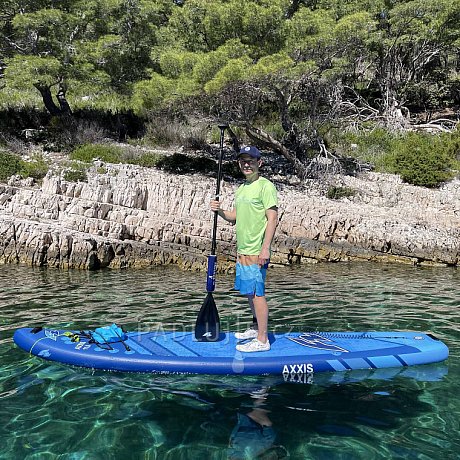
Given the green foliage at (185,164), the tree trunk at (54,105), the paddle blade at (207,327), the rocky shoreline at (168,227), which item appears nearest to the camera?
the paddle blade at (207,327)

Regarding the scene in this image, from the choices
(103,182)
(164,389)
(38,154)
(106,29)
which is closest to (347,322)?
(164,389)

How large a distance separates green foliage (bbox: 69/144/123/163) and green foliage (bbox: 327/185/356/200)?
948 centimetres

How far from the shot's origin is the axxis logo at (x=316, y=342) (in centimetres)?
569

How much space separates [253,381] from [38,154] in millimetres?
18336

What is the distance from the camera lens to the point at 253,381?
5.16m

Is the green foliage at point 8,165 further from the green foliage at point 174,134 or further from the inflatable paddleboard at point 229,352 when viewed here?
the inflatable paddleboard at point 229,352

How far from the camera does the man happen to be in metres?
5.18

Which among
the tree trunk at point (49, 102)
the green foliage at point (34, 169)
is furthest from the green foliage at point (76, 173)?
the tree trunk at point (49, 102)

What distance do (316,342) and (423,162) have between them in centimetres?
1764

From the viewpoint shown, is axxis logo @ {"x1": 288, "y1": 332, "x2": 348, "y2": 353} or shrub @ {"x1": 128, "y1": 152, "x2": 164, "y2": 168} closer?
axxis logo @ {"x1": 288, "y1": 332, "x2": 348, "y2": 353}

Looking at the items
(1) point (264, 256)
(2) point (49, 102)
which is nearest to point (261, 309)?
(1) point (264, 256)

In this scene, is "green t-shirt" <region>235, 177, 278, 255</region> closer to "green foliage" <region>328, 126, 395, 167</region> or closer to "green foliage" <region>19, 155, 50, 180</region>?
"green foliage" <region>19, 155, 50, 180</region>

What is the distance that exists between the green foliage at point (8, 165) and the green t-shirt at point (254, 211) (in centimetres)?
1497

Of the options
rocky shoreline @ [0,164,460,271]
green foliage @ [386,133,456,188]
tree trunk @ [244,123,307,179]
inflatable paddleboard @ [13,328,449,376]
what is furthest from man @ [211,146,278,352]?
green foliage @ [386,133,456,188]
